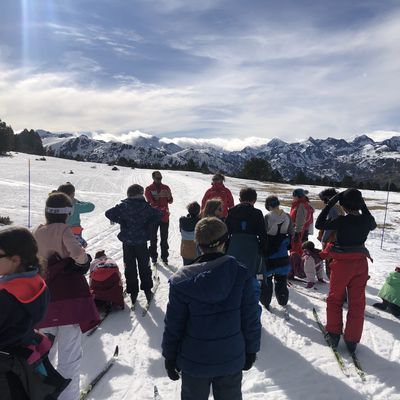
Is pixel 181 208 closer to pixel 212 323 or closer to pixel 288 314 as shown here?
pixel 288 314

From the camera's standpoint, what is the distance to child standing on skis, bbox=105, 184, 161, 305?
246 inches

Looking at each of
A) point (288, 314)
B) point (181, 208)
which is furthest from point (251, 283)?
point (181, 208)

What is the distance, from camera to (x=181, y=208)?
2055cm

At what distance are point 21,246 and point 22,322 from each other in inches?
20.3

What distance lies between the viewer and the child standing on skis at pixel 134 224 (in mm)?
6254

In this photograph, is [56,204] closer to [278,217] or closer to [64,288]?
[64,288]

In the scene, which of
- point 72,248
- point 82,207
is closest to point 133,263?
point 82,207

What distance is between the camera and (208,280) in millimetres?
2748

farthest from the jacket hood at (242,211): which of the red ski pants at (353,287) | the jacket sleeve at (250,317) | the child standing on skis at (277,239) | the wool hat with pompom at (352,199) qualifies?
the jacket sleeve at (250,317)

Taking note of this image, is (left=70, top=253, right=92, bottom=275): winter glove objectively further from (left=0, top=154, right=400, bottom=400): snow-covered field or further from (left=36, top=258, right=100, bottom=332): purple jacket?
(left=0, top=154, right=400, bottom=400): snow-covered field

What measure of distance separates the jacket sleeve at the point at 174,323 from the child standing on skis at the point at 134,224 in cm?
353

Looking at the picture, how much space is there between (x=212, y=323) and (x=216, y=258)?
502 mm

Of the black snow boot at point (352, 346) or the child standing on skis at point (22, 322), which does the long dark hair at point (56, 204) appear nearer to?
the child standing on skis at point (22, 322)

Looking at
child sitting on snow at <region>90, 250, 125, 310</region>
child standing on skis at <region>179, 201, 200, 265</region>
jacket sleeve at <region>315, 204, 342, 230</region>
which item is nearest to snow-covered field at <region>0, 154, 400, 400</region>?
child sitting on snow at <region>90, 250, 125, 310</region>
